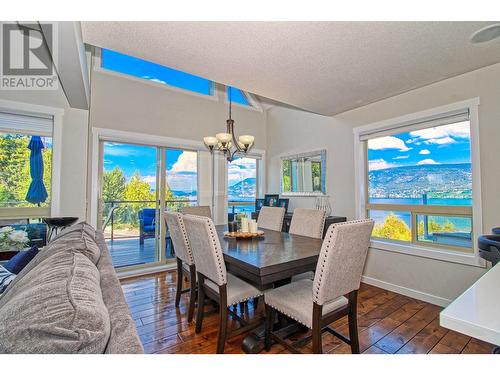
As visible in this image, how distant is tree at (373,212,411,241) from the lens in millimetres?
3129

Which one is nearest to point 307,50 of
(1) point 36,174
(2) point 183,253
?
(2) point 183,253

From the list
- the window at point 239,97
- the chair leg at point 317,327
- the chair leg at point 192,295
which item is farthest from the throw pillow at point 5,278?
the window at point 239,97

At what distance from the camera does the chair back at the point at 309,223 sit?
2682mm

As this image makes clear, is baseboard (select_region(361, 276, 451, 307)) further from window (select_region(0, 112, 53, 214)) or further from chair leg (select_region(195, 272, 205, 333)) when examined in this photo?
window (select_region(0, 112, 53, 214))

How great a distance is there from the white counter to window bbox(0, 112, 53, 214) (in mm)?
3933

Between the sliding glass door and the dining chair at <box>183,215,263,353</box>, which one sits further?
the sliding glass door

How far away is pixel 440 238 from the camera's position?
111 inches

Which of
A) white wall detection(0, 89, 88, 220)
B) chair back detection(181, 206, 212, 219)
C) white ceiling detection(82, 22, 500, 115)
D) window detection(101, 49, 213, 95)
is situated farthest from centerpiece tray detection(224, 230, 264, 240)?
window detection(101, 49, 213, 95)

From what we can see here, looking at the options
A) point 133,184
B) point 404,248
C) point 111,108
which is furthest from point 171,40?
point 404,248

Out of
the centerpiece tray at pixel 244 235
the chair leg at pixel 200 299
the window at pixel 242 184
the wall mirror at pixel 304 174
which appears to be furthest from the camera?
the window at pixel 242 184

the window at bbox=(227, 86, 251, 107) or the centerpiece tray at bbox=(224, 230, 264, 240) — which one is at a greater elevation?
the window at bbox=(227, 86, 251, 107)

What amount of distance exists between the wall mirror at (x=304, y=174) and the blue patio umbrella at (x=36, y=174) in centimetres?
373

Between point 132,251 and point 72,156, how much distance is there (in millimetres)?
1772

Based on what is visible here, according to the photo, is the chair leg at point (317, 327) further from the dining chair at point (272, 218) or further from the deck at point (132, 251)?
the deck at point (132, 251)
